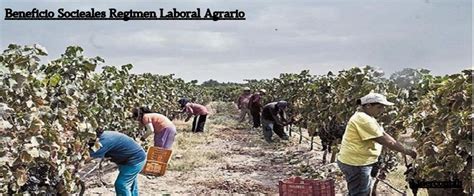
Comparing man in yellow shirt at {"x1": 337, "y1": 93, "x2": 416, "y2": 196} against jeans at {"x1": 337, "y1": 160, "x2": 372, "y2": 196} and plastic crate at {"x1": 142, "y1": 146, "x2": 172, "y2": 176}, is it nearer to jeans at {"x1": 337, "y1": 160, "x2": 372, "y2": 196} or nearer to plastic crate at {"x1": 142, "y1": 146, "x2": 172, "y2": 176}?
jeans at {"x1": 337, "y1": 160, "x2": 372, "y2": 196}

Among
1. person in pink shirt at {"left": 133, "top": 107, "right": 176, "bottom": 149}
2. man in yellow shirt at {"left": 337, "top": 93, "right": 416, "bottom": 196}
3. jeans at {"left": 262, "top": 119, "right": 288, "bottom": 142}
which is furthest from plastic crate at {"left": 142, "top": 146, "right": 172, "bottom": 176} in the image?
jeans at {"left": 262, "top": 119, "right": 288, "bottom": 142}

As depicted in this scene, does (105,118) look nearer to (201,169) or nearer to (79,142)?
(201,169)

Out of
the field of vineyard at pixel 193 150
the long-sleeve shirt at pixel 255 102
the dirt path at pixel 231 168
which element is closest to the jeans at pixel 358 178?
the field of vineyard at pixel 193 150

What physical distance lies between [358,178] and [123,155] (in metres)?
2.35

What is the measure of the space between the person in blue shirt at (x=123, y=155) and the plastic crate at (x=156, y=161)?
1.27m

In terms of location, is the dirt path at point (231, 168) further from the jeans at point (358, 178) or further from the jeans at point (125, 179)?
the jeans at point (125, 179)

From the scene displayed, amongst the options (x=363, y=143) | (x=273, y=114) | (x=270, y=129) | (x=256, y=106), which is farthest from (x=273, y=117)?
(x=363, y=143)

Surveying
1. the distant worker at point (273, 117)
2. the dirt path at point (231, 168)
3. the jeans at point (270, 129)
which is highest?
the distant worker at point (273, 117)

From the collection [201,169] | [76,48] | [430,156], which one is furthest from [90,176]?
[430,156]

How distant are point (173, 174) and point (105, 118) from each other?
1.54 m

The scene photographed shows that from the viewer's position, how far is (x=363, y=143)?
499 centimetres

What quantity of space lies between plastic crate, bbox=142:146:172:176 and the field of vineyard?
0.71 meters

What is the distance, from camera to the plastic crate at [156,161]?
24.2 ft

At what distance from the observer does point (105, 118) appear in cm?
853
